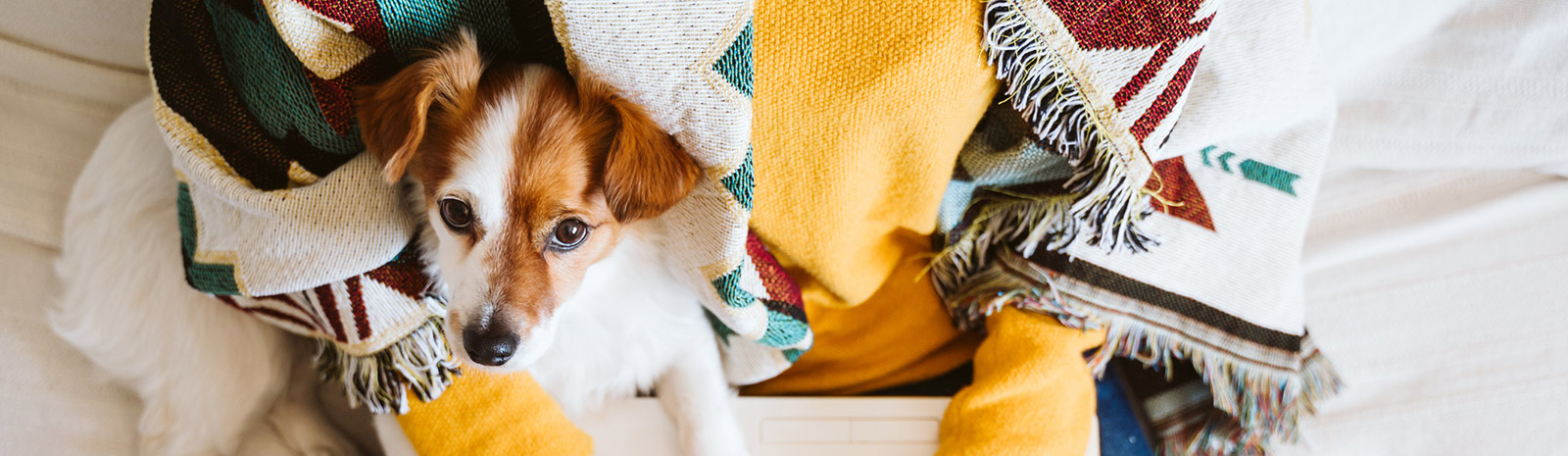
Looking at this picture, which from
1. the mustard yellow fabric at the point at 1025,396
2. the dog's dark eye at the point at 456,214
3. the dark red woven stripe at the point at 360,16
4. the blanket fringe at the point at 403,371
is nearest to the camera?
the dark red woven stripe at the point at 360,16

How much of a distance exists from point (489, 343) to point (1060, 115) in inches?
25.5

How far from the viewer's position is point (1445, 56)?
1305mm

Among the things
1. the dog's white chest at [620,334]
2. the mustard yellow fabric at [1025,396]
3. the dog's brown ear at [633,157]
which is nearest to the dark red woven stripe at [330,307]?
the dog's white chest at [620,334]

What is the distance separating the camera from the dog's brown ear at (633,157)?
79cm

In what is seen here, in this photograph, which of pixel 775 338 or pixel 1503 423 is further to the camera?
pixel 1503 423

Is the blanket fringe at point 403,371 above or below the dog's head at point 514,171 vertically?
below

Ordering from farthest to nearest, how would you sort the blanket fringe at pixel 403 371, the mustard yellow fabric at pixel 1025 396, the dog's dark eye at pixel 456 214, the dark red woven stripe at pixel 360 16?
the mustard yellow fabric at pixel 1025 396 → the blanket fringe at pixel 403 371 → the dog's dark eye at pixel 456 214 → the dark red woven stripe at pixel 360 16

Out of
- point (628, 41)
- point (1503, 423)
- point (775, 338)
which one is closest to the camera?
point (628, 41)

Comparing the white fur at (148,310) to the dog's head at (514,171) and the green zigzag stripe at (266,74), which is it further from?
the dog's head at (514,171)

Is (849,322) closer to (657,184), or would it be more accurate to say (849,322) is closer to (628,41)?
(657,184)

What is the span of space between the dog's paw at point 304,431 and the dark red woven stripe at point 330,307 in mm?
289

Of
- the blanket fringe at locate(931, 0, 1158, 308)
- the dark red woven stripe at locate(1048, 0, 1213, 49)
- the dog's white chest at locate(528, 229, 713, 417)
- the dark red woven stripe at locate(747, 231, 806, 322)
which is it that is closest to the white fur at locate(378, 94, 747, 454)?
the dog's white chest at locate(528, 229, 713, 417)

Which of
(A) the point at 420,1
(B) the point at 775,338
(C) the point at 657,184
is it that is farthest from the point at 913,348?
(A) the point at 420,1

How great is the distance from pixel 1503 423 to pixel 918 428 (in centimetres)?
90
